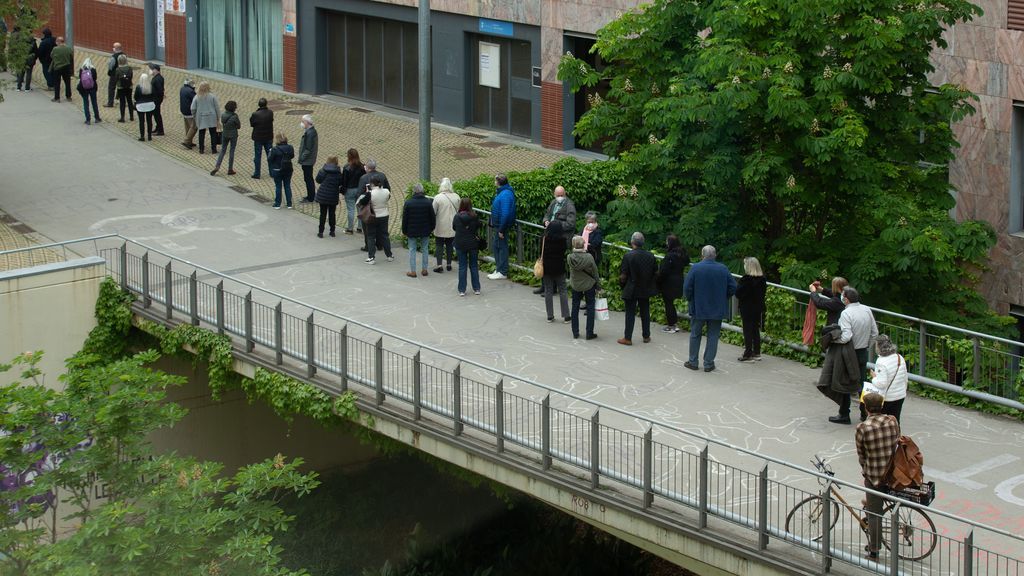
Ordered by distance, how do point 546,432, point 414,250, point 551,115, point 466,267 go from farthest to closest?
point 551,115
point 414,250
point 466,267
point 546,432

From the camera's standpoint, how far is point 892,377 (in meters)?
14.8

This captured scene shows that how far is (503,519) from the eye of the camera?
21.3 metres

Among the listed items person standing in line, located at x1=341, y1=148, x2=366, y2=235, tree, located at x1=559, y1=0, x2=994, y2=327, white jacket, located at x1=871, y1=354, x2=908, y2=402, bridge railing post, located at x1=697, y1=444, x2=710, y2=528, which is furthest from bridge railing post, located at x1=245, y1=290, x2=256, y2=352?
white jacket, located at x1=871, y1=354, x2=908, y2=402

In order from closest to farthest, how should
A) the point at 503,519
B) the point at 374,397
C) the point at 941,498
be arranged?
the point at 941,498, the point at 374,397, the point at 503,519

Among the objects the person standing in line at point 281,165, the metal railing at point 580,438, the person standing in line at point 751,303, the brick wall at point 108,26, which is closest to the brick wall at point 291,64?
Result: the brick wall at point 108,26

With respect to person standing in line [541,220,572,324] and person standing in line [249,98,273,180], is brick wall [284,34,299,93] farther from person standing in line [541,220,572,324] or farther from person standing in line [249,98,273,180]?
person standing in line [541,220,572,324]

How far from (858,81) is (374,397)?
7601 millimetres

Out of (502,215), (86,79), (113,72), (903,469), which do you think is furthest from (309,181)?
(903,469)

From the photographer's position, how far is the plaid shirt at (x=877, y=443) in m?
13.1

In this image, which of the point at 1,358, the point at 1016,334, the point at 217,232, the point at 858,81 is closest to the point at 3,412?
the point at 1,358

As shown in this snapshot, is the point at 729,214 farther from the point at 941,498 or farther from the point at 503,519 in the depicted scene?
the point at 941,498

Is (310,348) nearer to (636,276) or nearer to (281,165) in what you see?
(636,276)

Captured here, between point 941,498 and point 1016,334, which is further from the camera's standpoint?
point 1016,334

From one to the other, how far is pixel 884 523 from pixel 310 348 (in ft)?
25.3
